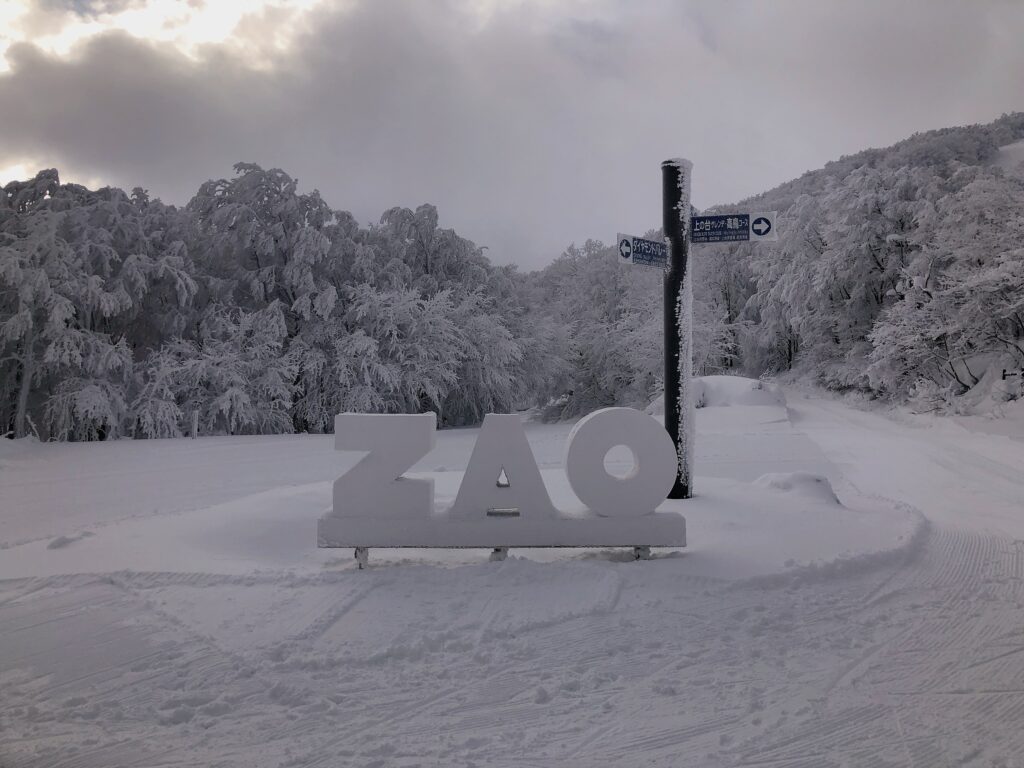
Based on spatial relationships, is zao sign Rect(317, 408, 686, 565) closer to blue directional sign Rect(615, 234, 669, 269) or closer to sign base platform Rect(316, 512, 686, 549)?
sign base platform Rect(316, 512, 686, 549)

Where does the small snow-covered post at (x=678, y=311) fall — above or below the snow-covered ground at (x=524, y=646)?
above

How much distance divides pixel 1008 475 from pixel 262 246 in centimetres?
1999

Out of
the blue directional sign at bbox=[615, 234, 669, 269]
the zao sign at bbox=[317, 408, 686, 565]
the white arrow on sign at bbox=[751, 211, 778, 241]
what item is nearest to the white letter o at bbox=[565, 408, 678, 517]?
the zao sign at bbox=[317, 408, 686, 565]

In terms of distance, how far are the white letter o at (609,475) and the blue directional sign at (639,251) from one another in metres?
2.12

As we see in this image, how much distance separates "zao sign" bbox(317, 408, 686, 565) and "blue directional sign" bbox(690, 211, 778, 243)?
286 centimetres

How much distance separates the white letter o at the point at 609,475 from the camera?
16.9 feet

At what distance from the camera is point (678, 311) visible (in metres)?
7.36

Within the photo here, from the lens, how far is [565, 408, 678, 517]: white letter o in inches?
203

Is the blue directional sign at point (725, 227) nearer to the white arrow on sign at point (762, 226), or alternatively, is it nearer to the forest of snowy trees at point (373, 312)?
the white arrow on sign at point (762, 226)

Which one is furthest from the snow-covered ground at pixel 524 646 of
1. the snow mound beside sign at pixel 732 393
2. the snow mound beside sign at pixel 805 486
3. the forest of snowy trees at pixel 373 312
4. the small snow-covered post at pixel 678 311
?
the forest of snowy trees at pixel 373 312

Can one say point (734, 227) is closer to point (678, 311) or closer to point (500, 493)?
point (678, 311)

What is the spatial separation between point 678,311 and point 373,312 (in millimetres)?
15334

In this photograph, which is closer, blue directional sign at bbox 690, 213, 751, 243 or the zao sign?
the zao sign

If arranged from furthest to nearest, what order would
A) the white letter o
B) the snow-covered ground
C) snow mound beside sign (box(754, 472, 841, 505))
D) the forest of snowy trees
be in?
the forest of snowy trees → snow mound beside sign (box(754, 472, 841, 505)) → the white letter o → the snow-covered ground
